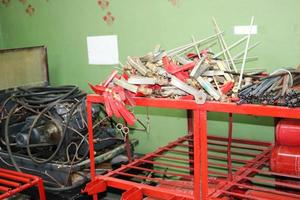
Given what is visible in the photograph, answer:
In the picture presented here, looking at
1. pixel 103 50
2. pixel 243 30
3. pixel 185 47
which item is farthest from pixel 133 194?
pixel 103 50

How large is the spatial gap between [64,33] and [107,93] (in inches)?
59.9

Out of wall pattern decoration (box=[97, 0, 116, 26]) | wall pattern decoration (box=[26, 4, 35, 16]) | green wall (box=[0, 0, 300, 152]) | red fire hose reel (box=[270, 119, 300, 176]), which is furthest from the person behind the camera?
wall pattern decoration (box=[26, 4, 35, 16])

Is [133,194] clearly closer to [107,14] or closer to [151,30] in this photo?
[151,30]

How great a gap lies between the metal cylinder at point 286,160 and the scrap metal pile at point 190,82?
0.33 m

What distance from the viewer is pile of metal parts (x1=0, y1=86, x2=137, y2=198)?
222 centimetres

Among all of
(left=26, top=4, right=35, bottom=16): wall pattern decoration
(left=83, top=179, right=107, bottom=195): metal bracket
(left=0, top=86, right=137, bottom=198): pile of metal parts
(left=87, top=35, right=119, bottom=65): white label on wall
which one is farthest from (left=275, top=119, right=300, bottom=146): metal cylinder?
(left=26, top=4, right=35, bottom=16): wall pattern decoration

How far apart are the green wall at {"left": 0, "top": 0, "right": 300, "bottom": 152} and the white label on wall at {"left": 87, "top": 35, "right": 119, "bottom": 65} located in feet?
0.14

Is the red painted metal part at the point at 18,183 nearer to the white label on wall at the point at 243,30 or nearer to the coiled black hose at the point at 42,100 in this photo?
the coiled black hose at the point at 42,100

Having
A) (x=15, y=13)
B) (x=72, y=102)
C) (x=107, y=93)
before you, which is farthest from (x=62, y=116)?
(x=15, y=13)

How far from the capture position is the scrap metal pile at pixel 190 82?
5.02 feet

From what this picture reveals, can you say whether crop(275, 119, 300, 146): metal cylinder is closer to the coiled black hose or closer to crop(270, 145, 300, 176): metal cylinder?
crop(270, 145, 300, 176): metal cylinder

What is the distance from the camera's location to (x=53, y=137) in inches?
88.7

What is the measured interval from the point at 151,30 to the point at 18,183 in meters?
1.37

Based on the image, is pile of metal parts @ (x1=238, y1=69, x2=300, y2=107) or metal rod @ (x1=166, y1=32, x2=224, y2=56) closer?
pile of metal parts @ (x1=238, y1=69, x2=300, y2=107)
